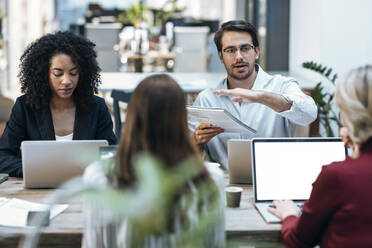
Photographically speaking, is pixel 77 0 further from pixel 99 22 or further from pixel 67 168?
pixel 67 168

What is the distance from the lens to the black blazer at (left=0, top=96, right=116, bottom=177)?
2.26 meters

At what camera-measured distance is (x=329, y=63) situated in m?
4.23

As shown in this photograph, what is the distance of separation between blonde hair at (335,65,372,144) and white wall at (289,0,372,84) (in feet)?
9.03

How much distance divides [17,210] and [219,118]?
78 cm

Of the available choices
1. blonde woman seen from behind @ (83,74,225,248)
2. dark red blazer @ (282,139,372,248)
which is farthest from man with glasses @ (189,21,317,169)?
blonde woman seen from behind @ (83,74,225,248)

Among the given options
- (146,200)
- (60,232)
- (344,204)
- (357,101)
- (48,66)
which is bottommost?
(60,232)

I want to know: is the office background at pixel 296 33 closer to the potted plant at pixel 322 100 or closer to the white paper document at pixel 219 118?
the potted plant at pixel 322 100

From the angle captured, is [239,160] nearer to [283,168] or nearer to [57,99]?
[283,168]

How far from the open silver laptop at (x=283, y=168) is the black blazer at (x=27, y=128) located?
91cm

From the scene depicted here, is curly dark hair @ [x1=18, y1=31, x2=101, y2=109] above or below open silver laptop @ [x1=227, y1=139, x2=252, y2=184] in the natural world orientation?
above

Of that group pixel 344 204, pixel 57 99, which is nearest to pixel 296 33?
pixel 57 99

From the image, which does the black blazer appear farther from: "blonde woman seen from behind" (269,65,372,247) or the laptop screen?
"blonde woman seen from behind" (269,65,372,247)

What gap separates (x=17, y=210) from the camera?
1758 mm

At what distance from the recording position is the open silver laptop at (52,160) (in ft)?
6.30
